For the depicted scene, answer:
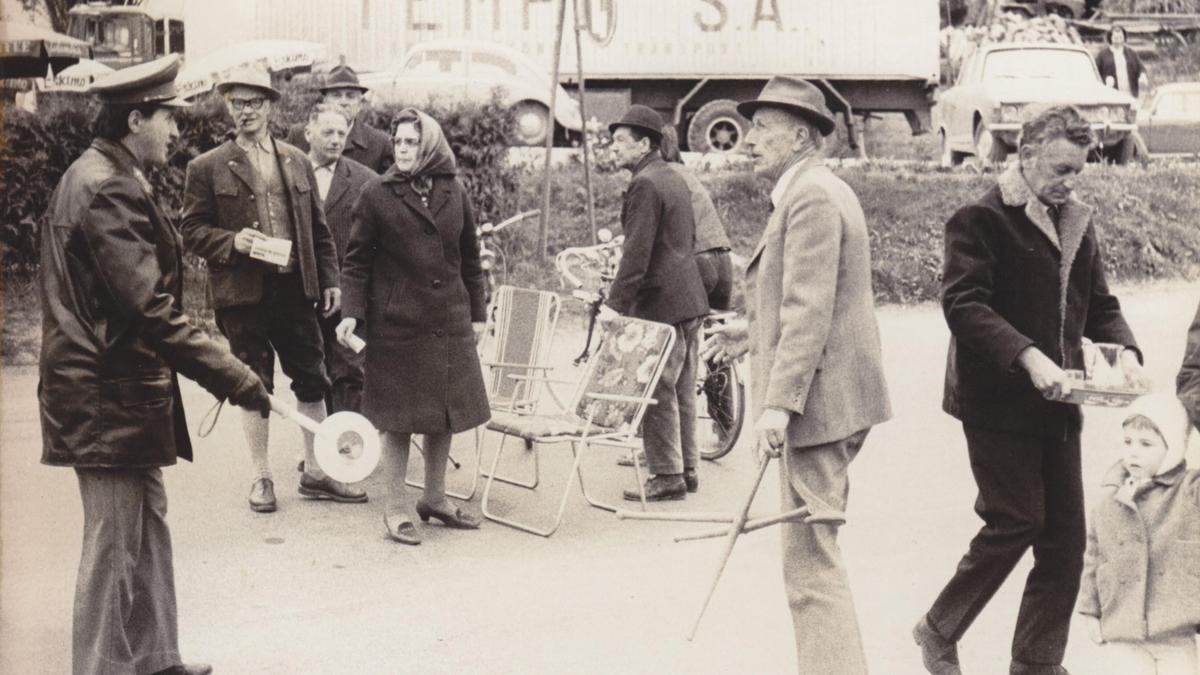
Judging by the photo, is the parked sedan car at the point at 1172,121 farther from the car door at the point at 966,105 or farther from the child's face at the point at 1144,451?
the child's face at the point at 1144,451

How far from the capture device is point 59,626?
209 inches

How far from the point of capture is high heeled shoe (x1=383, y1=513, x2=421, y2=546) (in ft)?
20.8

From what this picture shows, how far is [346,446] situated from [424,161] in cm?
195

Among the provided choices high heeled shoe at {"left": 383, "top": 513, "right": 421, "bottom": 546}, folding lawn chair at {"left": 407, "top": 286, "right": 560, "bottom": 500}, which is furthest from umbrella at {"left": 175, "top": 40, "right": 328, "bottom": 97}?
high heeled shoe at {"left": 383, "top": 513, "right": 421, "bottom": 546}

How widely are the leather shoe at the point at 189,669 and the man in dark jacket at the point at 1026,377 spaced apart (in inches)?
86.4

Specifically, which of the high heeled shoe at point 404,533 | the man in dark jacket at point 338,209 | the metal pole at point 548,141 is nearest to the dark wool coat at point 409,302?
the high heeled shoe at point 404,533

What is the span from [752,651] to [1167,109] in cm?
527

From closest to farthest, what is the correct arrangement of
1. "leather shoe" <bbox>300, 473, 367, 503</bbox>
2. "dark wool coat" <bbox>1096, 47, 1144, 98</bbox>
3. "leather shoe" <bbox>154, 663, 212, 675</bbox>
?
1. "leather shoe" <bbox>154, 663, 212, 675</bbox>
2. "leather shoe" <bbox>300, 473, 367, 503</bbox>
3. "dark wool coat" <bbox>1096, 47, 1144, 98</bbox>

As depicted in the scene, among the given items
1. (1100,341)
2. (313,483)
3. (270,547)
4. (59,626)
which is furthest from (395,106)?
(1100,341)

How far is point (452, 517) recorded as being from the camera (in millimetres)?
6605

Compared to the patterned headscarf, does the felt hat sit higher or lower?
higher

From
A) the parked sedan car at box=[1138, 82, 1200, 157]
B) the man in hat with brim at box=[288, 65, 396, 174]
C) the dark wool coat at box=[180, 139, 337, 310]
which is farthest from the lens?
the parked sedan car at box=[1138, 82, 1200, 157]

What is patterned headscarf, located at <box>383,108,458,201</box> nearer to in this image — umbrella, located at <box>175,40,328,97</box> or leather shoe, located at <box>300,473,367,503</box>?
leather shoe, located at <box>300,473,367,503</box>

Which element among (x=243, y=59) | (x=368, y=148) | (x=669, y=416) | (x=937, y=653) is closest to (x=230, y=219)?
(x=368, y=148)
